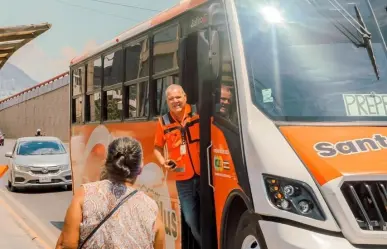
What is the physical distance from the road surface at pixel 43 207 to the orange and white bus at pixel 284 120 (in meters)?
4.71

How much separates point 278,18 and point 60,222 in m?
7.71

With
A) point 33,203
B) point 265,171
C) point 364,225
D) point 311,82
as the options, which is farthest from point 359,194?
point 33,203

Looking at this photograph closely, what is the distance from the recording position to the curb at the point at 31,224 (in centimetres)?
946

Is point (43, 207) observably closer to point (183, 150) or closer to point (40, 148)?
point (40, 148)

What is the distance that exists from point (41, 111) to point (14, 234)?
59026mm

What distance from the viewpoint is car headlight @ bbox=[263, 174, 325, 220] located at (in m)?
4.18

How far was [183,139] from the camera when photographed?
6.08 metres

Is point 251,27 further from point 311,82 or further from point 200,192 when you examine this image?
point 200,192

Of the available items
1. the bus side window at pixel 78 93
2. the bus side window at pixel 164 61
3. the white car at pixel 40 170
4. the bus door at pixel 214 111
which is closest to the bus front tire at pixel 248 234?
the bus door at pixel 214 111

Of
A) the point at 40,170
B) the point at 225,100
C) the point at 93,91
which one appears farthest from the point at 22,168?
the point at 225,100

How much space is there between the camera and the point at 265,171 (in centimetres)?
448

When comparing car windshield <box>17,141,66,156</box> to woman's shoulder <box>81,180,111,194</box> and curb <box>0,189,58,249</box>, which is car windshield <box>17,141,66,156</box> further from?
woman's shoulder <box>81,180,111,194</box>

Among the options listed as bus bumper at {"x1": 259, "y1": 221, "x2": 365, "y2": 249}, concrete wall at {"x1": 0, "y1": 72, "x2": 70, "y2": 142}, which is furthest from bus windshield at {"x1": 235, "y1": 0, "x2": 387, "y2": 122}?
concrete wall at {"x1": 0, "y1": 72, "x2": 70, "y2": 142}

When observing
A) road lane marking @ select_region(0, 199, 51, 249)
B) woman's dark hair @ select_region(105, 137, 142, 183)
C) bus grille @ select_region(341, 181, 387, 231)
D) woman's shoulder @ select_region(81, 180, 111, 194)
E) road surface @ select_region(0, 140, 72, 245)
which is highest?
woman's dark hair @ select_region(105, 137, 142, 183)
